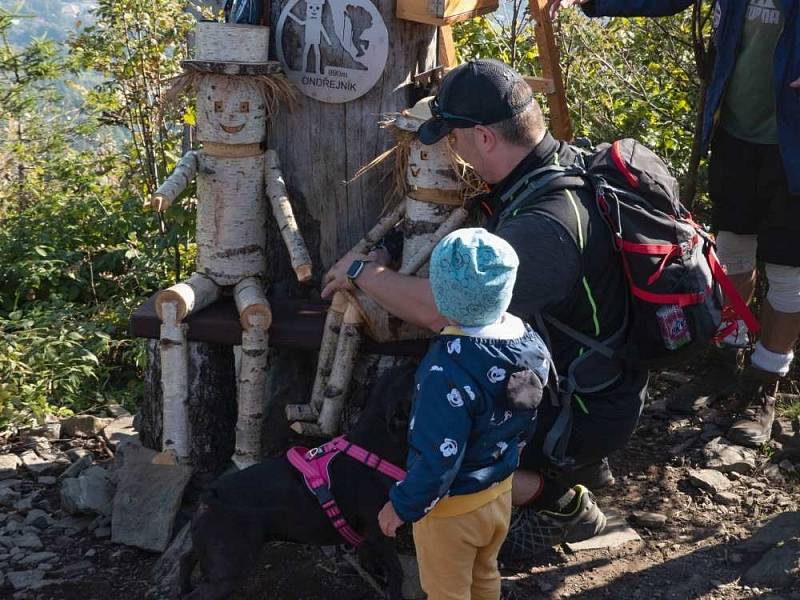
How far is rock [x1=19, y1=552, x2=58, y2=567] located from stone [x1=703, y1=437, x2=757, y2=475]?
274 cm

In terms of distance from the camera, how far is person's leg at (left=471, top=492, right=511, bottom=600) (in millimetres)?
3059

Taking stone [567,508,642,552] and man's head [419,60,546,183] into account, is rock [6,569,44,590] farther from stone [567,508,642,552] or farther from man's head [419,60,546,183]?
man's head [419,60,546,183]

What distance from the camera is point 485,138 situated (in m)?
3.51

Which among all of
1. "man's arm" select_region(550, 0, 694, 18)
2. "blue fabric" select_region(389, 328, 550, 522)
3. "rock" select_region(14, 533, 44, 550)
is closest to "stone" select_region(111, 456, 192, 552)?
"rock" select_region(14, 533, 44, 550)

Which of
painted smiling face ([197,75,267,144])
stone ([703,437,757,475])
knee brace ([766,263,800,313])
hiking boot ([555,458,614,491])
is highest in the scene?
painted smiling face ([197,75,267,144])

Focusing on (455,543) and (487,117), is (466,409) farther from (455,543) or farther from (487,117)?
(487,117)

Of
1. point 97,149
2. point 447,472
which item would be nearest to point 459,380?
point 447,472

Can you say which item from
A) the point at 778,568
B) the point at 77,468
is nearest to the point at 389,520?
the point at 778,568

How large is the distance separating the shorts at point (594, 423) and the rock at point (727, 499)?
0.87 m

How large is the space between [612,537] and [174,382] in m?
1.80

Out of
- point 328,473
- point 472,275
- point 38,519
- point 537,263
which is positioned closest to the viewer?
point 472,275

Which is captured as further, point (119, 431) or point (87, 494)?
point (119, 431)

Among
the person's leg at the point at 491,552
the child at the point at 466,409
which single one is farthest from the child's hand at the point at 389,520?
the person's leg at the point at 491,552

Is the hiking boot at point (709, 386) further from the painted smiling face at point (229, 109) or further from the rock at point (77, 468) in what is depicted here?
the rock at point (77, 468)
